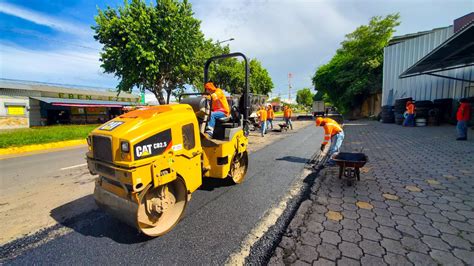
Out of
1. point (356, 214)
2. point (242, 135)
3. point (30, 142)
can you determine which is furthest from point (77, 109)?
point (356, 214)

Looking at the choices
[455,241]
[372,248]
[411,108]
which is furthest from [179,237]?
[411,108]

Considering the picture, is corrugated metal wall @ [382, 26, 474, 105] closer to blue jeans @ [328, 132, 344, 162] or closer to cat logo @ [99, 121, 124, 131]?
blue jeans @ [328, 132, 344, 162]

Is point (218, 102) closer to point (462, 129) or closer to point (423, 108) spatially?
point (462, 129)

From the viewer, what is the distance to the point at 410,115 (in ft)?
42.7

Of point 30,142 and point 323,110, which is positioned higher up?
point 323,110

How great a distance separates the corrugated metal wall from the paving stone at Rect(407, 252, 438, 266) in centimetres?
1490

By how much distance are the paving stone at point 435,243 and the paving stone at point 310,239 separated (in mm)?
1128

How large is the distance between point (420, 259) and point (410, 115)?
14.3 metres

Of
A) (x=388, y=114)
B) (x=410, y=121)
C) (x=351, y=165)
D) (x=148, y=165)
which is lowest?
(x=351, y=165)

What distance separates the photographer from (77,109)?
2603 centimetres

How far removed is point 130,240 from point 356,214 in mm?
2935

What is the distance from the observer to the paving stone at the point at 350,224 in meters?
2.64

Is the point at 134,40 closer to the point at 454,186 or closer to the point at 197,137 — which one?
the point at 197,137

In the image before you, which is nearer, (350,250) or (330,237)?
(350,250)
